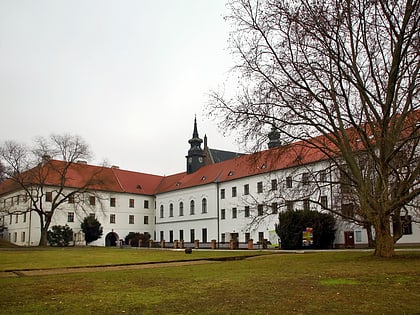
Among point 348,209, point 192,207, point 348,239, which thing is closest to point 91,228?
point 192,207

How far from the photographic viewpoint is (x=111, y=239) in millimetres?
Answer: 70688

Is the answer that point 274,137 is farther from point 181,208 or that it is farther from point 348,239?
point 181,208

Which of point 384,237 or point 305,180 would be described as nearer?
point 384,237

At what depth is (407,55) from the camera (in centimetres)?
1856

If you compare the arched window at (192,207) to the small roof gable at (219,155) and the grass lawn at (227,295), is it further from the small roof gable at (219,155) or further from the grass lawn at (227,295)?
the grass lawn at (227,295)

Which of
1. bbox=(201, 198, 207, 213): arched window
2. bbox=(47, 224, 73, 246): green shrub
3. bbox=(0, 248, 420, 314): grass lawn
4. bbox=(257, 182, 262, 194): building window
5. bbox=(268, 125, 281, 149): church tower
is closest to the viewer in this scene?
bbox=(0, 248, 420, 314): grass lawn

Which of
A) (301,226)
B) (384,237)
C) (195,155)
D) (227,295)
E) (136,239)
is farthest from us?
(195,155)

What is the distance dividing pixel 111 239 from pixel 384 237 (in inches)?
2217

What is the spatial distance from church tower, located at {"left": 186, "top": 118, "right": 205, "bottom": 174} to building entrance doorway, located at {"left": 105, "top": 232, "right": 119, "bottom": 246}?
15.5 metres

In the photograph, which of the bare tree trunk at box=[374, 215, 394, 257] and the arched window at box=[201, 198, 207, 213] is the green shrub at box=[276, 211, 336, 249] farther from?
the bare tree trunk at box=[374, 215, 394, 257]

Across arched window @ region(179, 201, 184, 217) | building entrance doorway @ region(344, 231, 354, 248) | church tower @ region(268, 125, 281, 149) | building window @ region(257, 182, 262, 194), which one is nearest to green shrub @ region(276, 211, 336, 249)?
building entrance doorway @ region(344, 231, 354, 248)

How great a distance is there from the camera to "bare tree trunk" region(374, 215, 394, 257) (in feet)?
64.5

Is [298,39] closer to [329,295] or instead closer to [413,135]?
[413,135]

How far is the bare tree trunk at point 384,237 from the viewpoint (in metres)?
19.7
